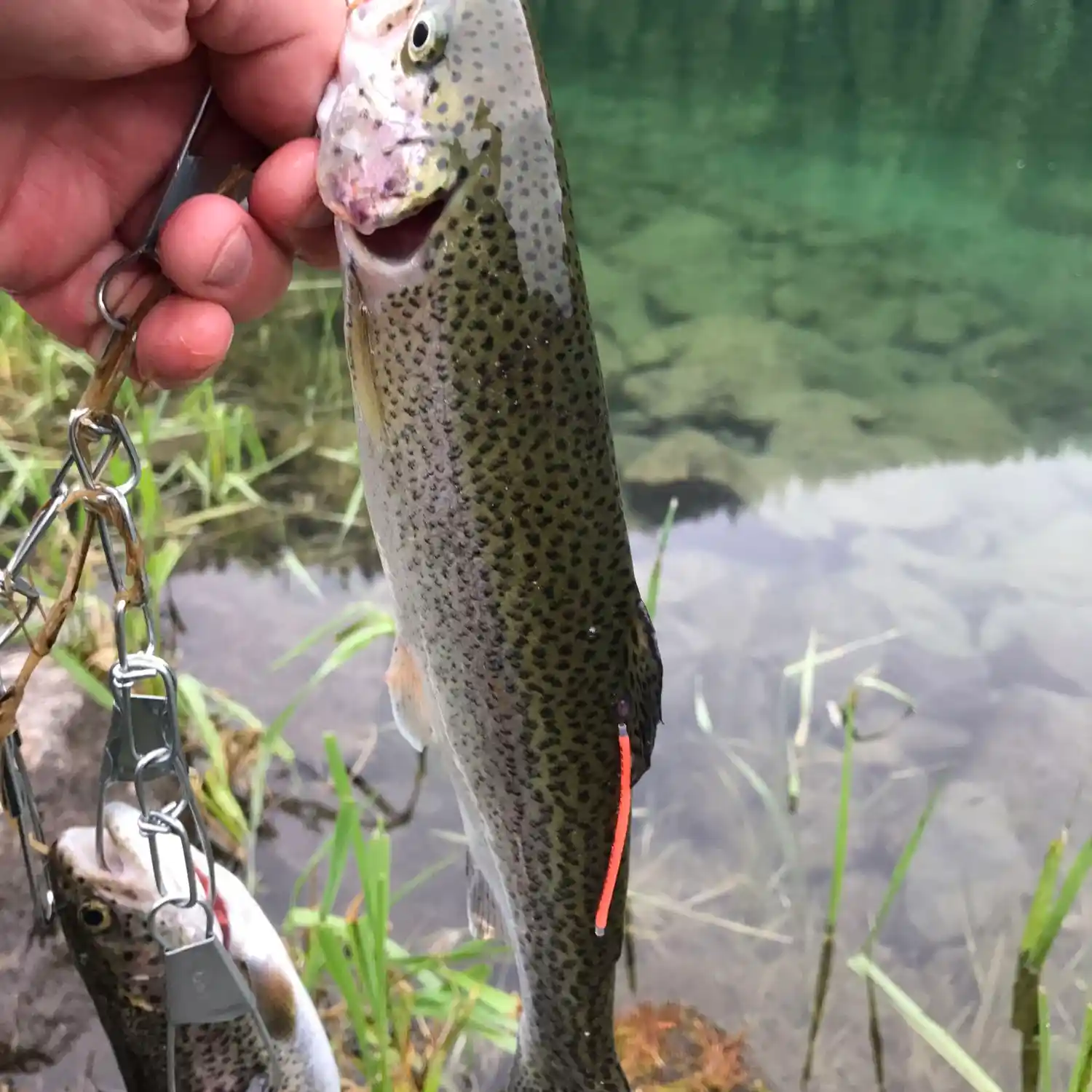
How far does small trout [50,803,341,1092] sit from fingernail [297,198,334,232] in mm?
1038

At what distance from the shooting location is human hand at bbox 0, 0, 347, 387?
156cm

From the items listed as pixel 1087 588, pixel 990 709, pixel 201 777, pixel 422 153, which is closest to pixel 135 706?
pixel 422 153

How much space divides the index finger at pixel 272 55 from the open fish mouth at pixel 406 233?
32 cm

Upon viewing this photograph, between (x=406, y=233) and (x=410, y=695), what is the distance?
0.79 meters

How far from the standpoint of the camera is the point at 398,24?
1510 mm

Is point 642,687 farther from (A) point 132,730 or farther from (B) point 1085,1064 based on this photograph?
(B) point 1085,1064

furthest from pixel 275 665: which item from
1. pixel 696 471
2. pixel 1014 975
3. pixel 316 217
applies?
pixel 696 471

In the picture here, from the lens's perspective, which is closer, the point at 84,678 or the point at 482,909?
the point at 482,909

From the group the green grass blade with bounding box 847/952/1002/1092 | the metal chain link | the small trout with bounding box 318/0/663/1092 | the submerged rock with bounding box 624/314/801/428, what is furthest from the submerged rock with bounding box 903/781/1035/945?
the submerged rock with bounding box 624/314/801/428

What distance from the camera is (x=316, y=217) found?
1.66 m

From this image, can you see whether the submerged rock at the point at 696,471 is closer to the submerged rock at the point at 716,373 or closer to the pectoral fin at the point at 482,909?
the submerged rock at the point at 716,373

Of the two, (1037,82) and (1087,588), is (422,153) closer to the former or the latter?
(1087,588)

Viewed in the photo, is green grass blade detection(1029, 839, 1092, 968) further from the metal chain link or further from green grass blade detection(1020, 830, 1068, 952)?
the metal chain link

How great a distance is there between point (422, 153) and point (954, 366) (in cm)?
637
